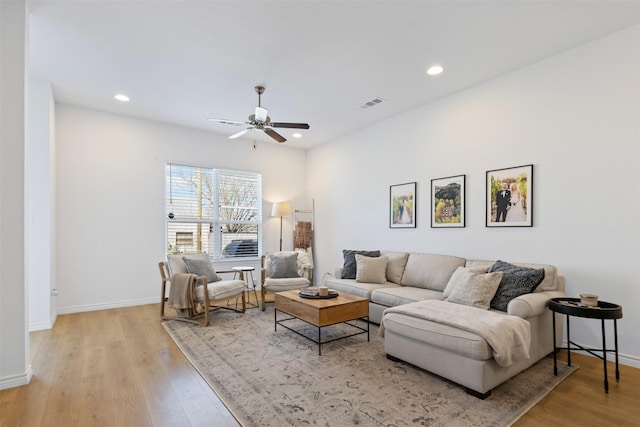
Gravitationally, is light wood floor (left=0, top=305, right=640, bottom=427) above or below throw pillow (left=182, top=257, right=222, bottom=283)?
Answer: below

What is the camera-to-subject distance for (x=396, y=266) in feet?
15.1

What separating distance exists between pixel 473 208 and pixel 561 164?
1034 mm

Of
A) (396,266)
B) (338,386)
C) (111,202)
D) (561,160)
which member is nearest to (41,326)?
(111,202)

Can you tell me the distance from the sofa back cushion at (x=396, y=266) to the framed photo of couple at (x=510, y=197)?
4.02ft

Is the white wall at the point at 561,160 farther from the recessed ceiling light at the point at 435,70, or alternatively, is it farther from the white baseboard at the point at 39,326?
the white baseboard at the point at 39,326

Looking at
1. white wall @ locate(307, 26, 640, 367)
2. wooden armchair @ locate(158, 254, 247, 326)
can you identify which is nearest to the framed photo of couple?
white wall @ locate(307, 26, 640, 367)

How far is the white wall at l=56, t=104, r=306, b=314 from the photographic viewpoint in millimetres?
4699

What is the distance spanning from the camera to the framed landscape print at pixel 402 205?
15.8 ft

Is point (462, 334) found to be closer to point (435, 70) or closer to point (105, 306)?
point (435, 70)

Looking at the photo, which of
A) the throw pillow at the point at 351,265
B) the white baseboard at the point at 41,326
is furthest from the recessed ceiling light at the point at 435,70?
the white baseboard at the point at 41,326

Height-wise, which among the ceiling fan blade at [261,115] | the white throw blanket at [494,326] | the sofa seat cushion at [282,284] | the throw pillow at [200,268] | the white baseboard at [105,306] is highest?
the ceiling fan blade at [261,115]

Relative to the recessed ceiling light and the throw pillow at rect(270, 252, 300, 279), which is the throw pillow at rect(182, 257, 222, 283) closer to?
the throw pillow at rect(270, 252, 300, 279)

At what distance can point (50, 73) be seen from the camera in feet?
12.4

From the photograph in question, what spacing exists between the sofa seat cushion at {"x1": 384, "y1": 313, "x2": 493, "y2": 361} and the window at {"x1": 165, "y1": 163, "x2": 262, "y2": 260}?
401cm
